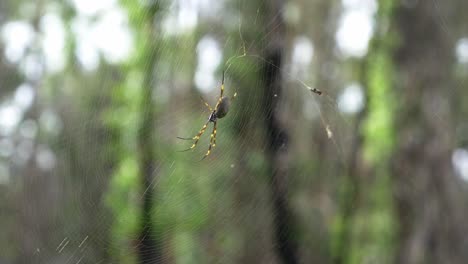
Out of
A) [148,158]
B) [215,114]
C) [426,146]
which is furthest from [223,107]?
[426,146]

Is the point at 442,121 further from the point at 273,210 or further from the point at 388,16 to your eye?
the point at 273,210

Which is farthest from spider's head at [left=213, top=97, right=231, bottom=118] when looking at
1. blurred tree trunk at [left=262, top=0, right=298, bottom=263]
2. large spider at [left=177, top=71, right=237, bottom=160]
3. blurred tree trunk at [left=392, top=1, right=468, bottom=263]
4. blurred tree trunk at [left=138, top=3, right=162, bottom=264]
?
blurred tree trunk at [left=392, top=1, right=468, bottom=263]

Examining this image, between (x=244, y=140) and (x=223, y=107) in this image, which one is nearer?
(x=223, y=107)

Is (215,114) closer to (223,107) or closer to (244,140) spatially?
(223,107)

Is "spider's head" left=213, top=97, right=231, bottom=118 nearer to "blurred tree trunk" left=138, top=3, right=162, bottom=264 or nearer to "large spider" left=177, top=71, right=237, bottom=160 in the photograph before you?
"large spider" left=177, top=71, right=237, bottom=160

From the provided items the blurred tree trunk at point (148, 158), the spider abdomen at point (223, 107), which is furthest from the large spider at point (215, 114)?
the blurred tree trunk at point (148, 158)

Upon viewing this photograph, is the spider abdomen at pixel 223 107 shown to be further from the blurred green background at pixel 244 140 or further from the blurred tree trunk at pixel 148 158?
the blurred tree trunk at pixel 148 158
